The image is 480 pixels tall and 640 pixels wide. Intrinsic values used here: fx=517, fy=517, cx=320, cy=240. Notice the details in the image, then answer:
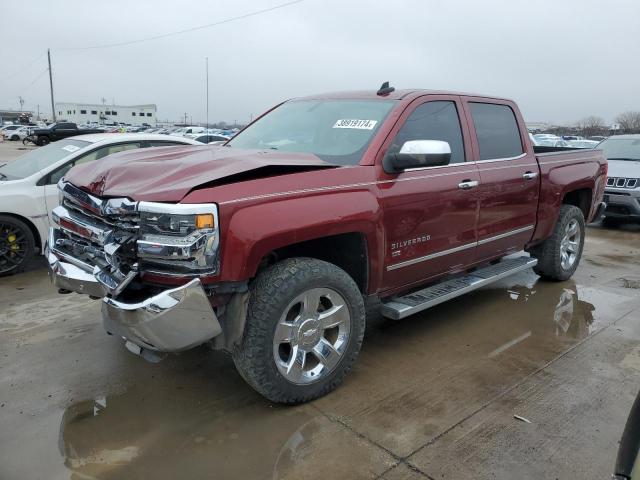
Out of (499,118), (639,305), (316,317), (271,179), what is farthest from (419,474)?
(639,305)

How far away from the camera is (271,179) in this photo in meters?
2.91

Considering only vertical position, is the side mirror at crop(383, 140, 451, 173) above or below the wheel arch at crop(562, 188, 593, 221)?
above

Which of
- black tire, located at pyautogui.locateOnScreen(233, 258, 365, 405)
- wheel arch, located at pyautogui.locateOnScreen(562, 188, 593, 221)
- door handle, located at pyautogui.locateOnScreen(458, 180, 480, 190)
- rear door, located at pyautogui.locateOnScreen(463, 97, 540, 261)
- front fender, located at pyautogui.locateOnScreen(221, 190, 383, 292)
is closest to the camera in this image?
front fender, located at pyautogui.locateOnScreen(221, 190, 383, 292)

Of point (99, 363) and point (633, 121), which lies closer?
point (99, 363)

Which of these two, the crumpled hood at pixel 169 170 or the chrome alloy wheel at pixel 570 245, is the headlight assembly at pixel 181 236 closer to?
the crumpled hood at pixel 169 170

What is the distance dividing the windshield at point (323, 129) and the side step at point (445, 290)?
1071 millimetres

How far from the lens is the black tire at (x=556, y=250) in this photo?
18.1 feet

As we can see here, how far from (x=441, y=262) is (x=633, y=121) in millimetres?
63695

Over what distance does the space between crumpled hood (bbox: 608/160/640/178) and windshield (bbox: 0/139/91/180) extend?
8603 mm

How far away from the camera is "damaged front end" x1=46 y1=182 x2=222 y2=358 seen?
102 inches

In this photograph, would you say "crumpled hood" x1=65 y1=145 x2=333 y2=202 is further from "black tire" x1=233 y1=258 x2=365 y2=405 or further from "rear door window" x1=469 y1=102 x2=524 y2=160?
"rear door window" x1=469 y1=102 x2=524 y2=160

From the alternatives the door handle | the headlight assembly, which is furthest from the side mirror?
the headlight assembly

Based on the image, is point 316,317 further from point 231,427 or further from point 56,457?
point 56,457

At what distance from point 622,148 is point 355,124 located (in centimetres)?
877
